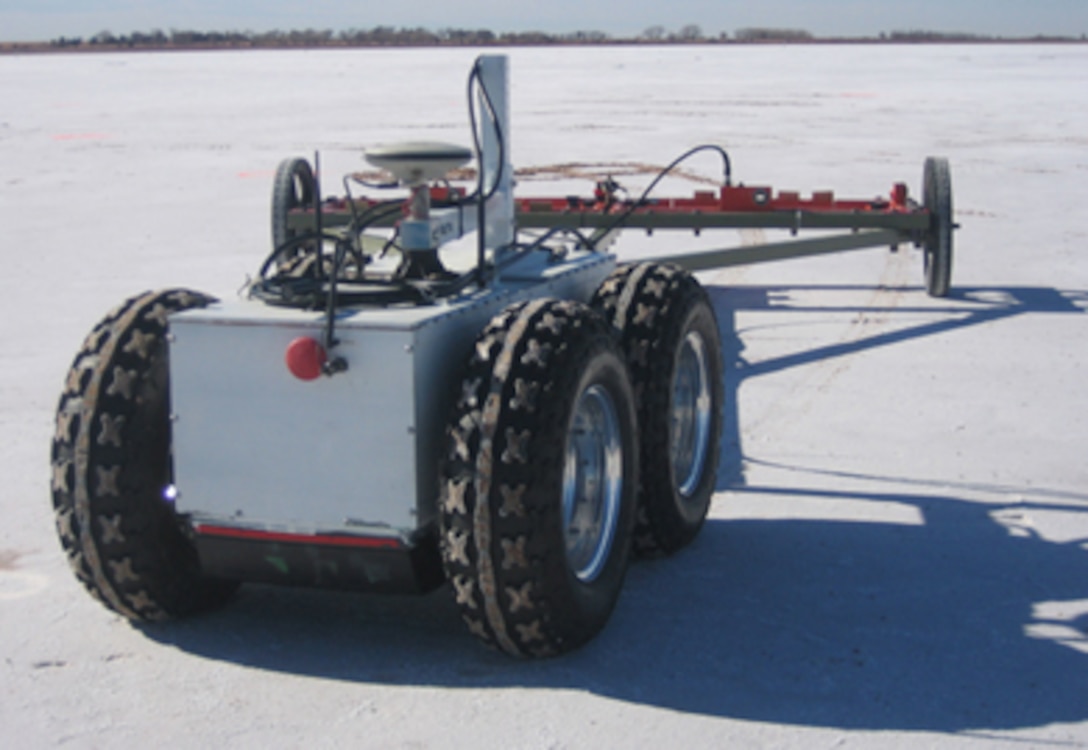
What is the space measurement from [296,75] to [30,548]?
168ft

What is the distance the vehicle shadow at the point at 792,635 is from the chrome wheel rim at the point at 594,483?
0.83 feet

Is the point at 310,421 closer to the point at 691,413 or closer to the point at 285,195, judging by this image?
the point at 691,413

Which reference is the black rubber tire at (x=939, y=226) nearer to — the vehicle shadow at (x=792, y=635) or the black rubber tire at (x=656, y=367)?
the vehicle shadow at (x=792, y=635)

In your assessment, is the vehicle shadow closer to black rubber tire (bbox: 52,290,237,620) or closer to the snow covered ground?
the snow covered ground

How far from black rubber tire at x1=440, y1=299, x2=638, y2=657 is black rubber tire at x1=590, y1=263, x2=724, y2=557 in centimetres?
80

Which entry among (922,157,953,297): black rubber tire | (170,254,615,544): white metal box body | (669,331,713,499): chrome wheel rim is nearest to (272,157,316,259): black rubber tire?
(922,157,953,297): black rubber tire

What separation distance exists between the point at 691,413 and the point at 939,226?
521 cm

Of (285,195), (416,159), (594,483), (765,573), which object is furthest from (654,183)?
(285,195)

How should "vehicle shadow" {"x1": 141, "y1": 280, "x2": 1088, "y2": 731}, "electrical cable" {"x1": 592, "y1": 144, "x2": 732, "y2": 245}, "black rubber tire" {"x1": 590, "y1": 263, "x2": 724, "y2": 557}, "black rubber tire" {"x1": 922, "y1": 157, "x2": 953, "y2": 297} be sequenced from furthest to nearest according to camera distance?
Answer: "black rubber tire" {"x1": 922, "y1": 157, "x2": 953, "y2": 297} < "electrical cable" {"x1": 592, "y1": 144, "x2": 732, "y2": 245} < "black rubber tire" {"x1": 590, "y1": 263, "x2": 724, "y2": 557} < "vehicle shadow" {"x1": 141, "y1": 280, "x2": 1088, "y2": 731}

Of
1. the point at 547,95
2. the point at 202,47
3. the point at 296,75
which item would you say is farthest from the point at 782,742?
the point at 202,47

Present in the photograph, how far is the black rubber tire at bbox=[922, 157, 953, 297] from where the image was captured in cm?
1038

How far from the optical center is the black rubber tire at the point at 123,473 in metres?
4.39

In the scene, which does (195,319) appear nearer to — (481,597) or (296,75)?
(481,597)

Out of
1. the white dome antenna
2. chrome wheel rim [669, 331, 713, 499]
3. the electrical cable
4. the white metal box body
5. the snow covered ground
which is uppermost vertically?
the white dome antenna
